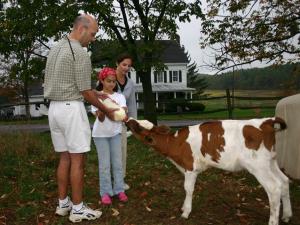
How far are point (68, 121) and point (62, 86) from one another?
40cm

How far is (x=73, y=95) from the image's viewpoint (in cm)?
549

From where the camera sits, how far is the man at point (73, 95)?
17.7 ft


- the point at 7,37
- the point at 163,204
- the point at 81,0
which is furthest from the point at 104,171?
the point at 7,37

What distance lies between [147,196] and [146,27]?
40.2ft

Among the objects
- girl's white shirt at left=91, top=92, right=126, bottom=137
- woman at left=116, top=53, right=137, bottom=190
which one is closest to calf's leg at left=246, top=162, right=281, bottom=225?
girl's white shirt at left=91, top=92, right=126, bottom=137

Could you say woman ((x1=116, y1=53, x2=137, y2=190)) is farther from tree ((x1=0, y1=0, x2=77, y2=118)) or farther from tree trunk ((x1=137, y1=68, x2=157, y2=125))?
tree trunk ((x1=137, y1=68, x2=157, y2=125))

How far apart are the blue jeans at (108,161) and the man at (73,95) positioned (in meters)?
0.61

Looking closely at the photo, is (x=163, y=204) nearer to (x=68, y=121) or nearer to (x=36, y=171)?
(x=68, y=121)

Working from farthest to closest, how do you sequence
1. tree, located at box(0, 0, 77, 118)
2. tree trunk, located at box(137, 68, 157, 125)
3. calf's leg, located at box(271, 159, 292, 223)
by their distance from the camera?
tree trunk, located at box(137, 68, 157, 125)
tree, located at box(0, 0, 77, 118)
calf's leg, located at box(271, 159, 292, 223)

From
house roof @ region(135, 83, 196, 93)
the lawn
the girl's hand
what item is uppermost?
house roof @ region(135, 83, 196, 93)

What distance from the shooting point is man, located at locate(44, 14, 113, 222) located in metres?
5.40

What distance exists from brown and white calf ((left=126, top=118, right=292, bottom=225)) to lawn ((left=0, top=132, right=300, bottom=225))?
16.9 inches

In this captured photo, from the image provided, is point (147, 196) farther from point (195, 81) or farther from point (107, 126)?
point (195, 81)

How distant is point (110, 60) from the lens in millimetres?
17344
